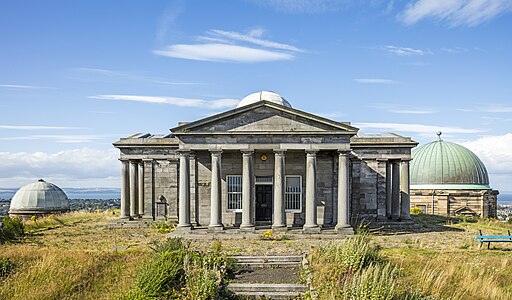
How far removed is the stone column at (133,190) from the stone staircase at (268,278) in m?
16.5

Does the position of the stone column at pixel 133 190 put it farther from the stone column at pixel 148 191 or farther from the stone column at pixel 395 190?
the stone column at pixel 395 190

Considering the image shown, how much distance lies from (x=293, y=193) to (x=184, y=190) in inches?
264

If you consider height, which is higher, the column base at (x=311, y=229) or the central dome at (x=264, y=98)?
the central dome at (x=264, y=98)

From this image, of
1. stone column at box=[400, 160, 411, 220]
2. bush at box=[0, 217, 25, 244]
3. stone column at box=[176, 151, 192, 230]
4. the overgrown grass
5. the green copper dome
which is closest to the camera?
the overgrown grass

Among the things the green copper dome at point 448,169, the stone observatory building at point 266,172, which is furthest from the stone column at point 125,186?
the green copper dome at point 448,169

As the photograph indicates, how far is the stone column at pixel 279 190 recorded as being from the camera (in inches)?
1000

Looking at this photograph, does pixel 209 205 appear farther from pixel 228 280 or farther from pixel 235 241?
pixel 228 280

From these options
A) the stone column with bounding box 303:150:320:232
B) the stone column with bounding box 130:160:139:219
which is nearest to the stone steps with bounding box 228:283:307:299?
the stone column with bounding box 303:150:320:232

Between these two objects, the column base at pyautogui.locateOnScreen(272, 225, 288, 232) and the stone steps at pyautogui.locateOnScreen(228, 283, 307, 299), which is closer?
the stone steps at pyautogui.locateOnScreen(228, 283, 307, 299)

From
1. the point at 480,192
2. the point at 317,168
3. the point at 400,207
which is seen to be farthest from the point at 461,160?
the point at 317,168

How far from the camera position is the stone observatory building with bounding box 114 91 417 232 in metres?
25.4

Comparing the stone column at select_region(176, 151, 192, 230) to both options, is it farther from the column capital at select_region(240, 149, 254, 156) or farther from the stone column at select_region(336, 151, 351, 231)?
the stone column at select_region(336, 151, 351, 231)

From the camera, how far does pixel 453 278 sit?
15.3 metres

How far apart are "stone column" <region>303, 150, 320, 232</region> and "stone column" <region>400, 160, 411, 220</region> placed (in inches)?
306
